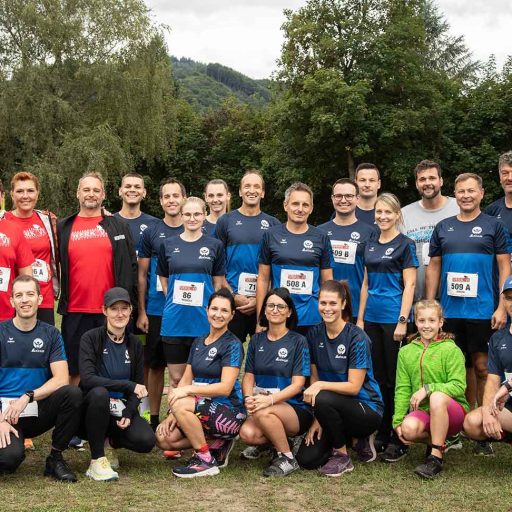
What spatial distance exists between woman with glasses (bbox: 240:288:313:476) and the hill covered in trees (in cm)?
4073

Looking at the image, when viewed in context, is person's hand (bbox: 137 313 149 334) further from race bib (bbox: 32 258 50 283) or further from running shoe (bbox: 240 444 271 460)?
running shoe (bbox: 240 444 271 460)

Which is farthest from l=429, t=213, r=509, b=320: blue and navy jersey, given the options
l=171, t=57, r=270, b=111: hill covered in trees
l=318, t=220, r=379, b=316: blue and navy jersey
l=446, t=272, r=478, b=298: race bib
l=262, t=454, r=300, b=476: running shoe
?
l=171, t=57, r=270, b=111: hill covered in trees

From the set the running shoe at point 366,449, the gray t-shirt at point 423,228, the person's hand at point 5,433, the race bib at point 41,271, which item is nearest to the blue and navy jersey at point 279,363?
the running shoe at point 366,449

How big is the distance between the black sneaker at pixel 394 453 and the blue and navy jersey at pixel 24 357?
2.31 meters

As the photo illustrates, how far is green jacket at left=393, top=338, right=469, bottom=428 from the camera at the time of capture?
15.3 ft

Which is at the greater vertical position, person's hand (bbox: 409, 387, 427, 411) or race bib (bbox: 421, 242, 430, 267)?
race bib (bbox: 421, 242, 430, 267)

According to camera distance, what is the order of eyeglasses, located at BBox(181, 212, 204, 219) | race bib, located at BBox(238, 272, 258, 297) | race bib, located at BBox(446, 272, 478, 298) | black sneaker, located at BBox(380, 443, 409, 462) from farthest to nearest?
race bib, located at BBox(238, 272, 258, 297), eyeglasses, located at BBox(181, 212, 204, 219), race bib, located at BBox(446, 272, 478, 298), black sneaker, located at BBox(380, 443, 409, 462)

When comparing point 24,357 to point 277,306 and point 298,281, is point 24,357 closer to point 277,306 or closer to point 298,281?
point 277,306

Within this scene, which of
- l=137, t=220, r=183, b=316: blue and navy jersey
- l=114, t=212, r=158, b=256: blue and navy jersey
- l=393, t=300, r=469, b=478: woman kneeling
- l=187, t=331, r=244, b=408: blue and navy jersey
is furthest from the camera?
l=114, t=212, r=158, b=256: blue and navy jersey

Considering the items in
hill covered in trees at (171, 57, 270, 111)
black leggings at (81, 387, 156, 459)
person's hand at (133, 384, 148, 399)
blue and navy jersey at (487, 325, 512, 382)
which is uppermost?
hill covered in trees at (171, 57, 270, 111)

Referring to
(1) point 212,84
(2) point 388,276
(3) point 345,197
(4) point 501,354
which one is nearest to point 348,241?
(3) point 345,197

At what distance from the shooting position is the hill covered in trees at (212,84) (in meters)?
66.3

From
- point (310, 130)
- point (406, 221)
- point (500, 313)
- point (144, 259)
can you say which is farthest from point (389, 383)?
point (310, 130)

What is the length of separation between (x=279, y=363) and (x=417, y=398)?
3.10 feet
